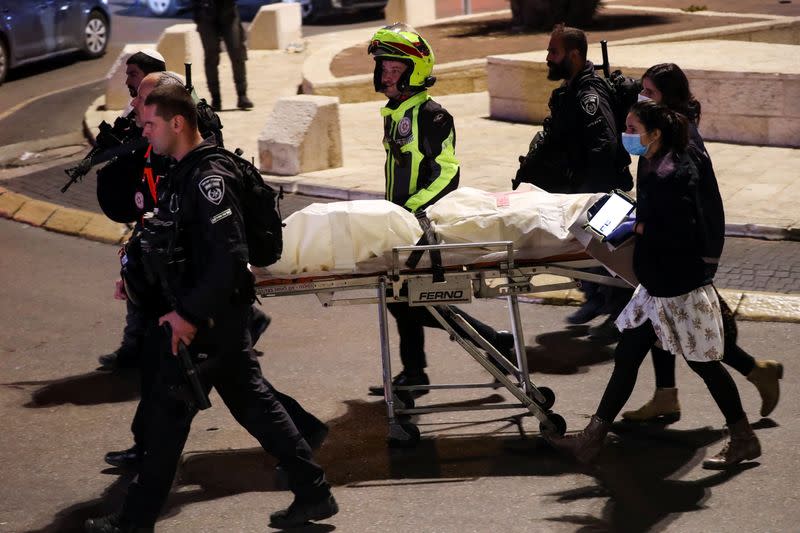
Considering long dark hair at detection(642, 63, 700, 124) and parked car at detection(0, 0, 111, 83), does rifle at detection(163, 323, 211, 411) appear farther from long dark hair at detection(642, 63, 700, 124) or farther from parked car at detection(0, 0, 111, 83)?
parked car at detection(0, 0, 111, 83)

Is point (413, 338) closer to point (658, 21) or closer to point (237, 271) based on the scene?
point (237, 271)

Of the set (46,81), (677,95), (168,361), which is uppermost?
(677,95)

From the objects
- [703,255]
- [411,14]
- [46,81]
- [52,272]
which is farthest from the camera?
[411,14]

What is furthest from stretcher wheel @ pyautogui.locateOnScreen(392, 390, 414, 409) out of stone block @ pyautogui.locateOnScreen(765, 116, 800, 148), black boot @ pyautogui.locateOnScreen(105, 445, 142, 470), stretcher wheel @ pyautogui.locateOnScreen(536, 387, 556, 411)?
stone block @ pyautogui.locateOnScreen(765, 116, 800, 148)

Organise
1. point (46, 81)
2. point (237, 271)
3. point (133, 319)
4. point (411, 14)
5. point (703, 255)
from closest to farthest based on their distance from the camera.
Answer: point (237, 271) → point (703, 255) → point (133, 319) → point (46, 81) → point (411, 14)

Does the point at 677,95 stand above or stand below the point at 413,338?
above

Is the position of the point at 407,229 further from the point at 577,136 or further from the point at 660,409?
the point at 577,136

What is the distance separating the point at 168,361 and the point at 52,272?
16.5 feet

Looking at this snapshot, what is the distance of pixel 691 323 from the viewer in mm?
5949

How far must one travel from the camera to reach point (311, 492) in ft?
18.2

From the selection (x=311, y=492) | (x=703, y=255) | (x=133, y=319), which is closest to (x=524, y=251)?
Answer: (x=703, y=255)

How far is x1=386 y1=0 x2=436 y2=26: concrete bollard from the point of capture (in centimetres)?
2184

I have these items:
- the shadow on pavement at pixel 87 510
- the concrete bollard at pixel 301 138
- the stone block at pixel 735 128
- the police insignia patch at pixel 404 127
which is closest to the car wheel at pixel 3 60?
the concrete bollard at pixel 301 138

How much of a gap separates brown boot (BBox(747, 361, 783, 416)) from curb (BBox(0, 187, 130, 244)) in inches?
231
